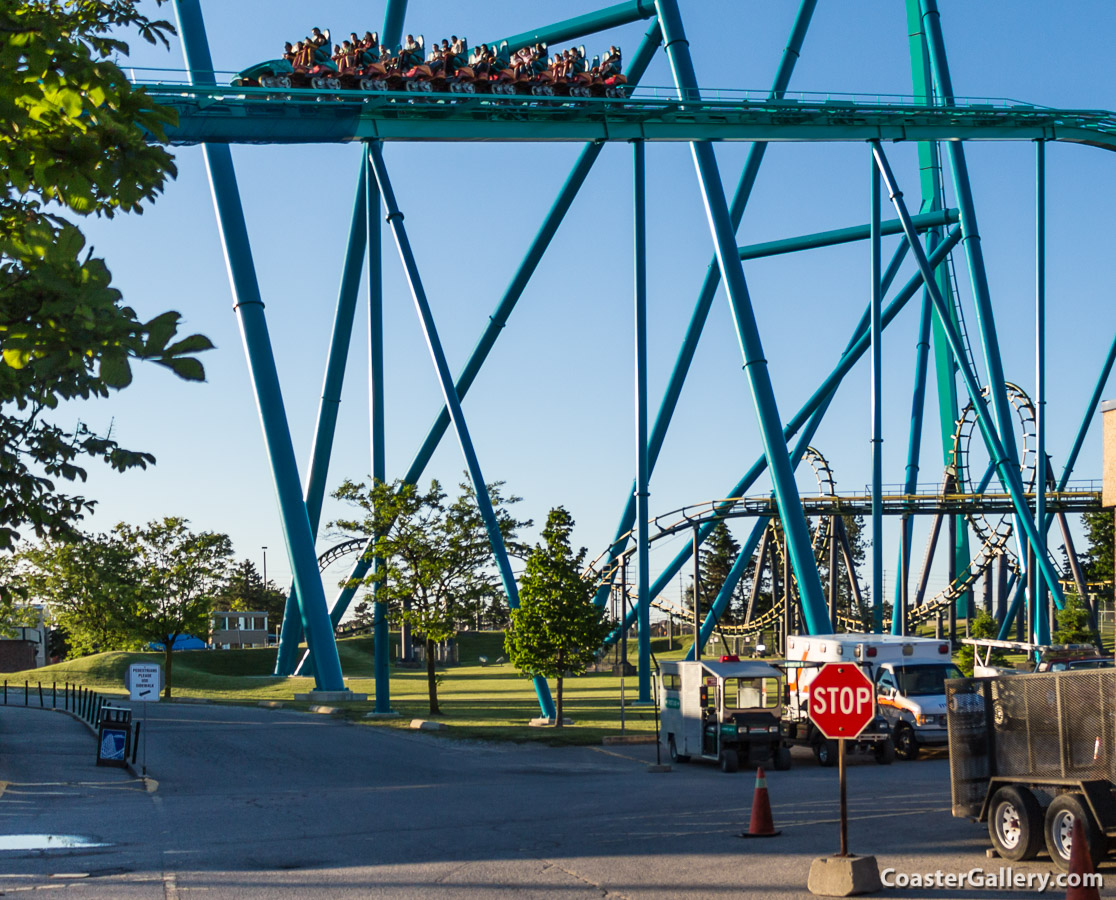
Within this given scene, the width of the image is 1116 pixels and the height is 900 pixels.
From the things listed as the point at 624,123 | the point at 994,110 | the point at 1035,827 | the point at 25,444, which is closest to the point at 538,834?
the point at 1035,827

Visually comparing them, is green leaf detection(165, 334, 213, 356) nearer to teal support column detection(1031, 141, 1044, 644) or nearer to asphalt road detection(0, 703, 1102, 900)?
asphalt road detection(0, 703, 1102, 900)

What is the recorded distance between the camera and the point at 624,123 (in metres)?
33.5

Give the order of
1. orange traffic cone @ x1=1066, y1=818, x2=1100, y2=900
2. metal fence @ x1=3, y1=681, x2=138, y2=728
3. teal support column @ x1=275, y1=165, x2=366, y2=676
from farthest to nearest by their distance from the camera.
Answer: teal support column @ x1=275, y1=165, x2=366, y2=676 → metal fence @ x1=3, y1=681, x2=138, y2=728 → orange traffic cone @ x1=1066, y1=818, x2=1100, y2=900

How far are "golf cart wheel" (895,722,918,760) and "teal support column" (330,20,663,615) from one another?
18.6 metres

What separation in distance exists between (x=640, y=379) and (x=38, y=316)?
27.5m

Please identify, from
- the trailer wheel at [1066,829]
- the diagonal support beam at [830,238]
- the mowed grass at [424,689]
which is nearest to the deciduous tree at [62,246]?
the trailer wheel at [1066,829]

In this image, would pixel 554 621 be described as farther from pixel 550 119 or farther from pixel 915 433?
pixel 915 433

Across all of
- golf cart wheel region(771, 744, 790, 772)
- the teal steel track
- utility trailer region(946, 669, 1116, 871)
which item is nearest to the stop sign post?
utility trailer region(946, 669, 1116, 871)

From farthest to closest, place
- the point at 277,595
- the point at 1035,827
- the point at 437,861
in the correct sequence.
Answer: the point at 277,595, the point at 437,861, the point at 1035,827

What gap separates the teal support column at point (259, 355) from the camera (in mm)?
33812

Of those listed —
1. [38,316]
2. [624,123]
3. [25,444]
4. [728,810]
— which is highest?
[624,123]

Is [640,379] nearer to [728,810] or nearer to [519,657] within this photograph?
[519,657]

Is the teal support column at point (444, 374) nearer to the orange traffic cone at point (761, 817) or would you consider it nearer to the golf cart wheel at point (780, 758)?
the golf cart wheel at point (780, 758)

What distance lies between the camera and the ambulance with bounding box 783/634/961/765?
22234 mm
